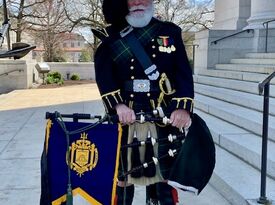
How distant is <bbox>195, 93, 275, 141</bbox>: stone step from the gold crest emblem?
8.95 ft

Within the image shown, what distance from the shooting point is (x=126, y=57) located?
223cm

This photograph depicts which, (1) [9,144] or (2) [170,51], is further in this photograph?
(1) [9,144]

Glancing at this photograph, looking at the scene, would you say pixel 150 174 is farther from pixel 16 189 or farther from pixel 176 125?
pixel 16 189

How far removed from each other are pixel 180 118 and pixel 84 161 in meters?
0.56

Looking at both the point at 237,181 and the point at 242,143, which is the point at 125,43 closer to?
the point at 237,181

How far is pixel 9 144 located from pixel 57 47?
946 inches

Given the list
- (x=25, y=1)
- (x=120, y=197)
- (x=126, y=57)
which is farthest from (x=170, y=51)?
(x=25, y=1)

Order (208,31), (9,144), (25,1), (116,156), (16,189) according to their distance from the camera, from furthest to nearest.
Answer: (25,1)
(208,31)
(9,144)
(16,189)
(116,156)

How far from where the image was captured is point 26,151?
16.8 feet

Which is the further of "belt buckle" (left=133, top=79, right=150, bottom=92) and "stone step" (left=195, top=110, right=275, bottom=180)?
"stone step" (left=195, top=110, right=275, bottom=180)

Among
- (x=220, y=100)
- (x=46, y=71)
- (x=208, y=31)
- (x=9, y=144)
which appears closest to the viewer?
(x=9, y=144)

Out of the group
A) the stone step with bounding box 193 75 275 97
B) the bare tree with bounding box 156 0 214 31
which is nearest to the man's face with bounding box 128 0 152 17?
the stone step with bounding box 193 75 275 97

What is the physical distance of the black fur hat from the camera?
2246 millimetres

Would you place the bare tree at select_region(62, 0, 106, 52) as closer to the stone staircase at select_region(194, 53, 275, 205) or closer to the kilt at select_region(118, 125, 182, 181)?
the stone staircase at select_region(194, 53, 275, 205)
